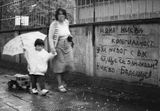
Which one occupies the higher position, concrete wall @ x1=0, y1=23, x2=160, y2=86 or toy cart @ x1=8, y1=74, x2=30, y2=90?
concrete wall @ x1=0, y1=23, x2=160, y2=86

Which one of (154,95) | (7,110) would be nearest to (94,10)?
(154,95)

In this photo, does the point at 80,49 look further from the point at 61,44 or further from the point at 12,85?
the point at 12,85

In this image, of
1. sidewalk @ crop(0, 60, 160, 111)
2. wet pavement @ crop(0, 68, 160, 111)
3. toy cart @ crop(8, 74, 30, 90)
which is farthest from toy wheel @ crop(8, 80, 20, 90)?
sidewalk @ crop(0, 60, 160, 111)

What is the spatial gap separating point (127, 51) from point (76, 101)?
1723mm

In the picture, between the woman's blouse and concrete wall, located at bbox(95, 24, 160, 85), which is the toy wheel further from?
concrete wall, located at bbox(95, 24, 160, 85)

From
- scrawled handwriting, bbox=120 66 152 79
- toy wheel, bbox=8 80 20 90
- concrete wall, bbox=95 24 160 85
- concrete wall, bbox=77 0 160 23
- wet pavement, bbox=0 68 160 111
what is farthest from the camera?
toy wheel, bbox=8 80 20 90

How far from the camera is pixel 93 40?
8164 mm

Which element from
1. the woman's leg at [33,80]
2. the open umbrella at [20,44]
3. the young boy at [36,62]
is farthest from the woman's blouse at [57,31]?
the woman's leg at [33,80]

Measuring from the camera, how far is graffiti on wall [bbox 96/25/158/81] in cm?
650

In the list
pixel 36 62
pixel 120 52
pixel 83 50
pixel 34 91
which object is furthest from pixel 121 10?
pixel 34 91

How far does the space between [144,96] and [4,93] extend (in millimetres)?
3321

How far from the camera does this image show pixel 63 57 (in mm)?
7504

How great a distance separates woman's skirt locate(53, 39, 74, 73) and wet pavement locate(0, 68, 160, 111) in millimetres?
587

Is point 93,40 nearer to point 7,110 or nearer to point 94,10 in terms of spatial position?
point 94,10
